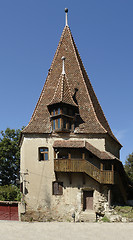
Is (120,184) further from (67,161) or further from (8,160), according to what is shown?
(8,160)

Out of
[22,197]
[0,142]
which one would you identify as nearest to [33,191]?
[22,197]

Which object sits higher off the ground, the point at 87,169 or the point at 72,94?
the point at 72,94

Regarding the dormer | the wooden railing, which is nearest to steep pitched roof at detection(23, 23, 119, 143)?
the dormer

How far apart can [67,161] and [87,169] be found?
5.09 ft

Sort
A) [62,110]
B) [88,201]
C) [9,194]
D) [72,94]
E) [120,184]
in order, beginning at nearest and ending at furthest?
[88,201], [62,110], [120,184], [9,194], [72,94]

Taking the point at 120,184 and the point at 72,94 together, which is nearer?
the point at 120,184

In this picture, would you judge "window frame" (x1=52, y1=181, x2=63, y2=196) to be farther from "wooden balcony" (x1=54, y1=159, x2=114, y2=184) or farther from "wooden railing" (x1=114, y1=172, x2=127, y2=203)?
"wooden railing" (x1=114, y1=172, x2=127, y2=203)

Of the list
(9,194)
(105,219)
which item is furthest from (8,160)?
(105,219)

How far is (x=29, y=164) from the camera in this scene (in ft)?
75.0

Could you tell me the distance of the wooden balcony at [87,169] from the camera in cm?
2167

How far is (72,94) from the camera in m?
25.5

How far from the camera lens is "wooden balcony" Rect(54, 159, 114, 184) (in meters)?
21.7

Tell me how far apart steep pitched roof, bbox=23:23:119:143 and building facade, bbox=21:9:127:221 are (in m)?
0.08

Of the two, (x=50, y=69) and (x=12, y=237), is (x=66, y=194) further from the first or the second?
(x=50, y=69)
